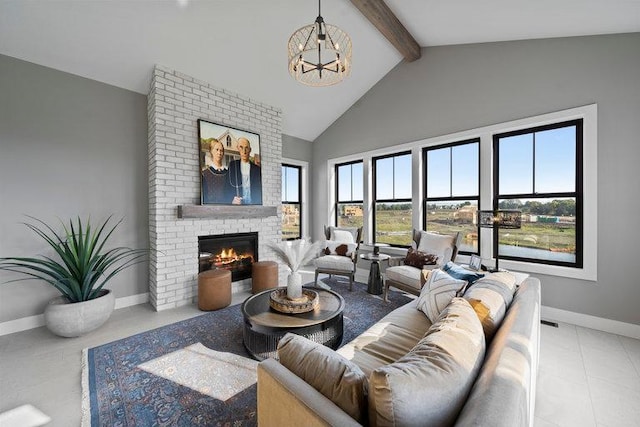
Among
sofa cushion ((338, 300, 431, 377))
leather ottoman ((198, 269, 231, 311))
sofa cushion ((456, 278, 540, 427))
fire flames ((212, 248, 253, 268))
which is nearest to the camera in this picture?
sofa cushion ((456, 278, 540, 427))

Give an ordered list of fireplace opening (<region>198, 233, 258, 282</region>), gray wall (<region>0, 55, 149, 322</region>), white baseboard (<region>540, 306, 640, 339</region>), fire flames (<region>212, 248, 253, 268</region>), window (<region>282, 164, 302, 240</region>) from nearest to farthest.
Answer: white baseboard (<region>540, 306, 640, 339</region>) < gray wall (<region>0, 55, 149, 322</region>) < fireplace opening (<region>198, 233, 258, 282</region>) < fire flames (<region>212, 248, 253, 268</region>) < window (<region>282, 164, 302, 240</region>)

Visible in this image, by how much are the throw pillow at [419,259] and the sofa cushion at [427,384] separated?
235cm

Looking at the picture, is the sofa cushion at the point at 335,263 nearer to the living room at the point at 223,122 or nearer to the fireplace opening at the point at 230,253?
the fireplace opening at the point at 230,253

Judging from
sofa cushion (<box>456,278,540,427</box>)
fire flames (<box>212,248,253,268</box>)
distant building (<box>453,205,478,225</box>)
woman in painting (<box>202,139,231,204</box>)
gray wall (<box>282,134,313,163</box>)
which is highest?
gray wall (<box>282,134,313,163</box>)

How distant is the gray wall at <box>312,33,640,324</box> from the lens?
2.46m

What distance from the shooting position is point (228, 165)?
3637 mm

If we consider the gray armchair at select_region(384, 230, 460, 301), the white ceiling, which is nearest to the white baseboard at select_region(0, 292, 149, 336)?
the white ceiling

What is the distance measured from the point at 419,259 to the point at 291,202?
3020mm

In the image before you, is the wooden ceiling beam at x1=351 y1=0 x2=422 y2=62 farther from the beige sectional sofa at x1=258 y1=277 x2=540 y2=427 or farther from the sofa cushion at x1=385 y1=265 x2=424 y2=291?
the beige sectional sofa at x1=258 y1=277 x2=540 y2=427

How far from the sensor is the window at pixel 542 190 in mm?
2838

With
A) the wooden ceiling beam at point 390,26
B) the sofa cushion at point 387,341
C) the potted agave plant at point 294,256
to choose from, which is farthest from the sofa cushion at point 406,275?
the wooden ceiling beam at point 390,26

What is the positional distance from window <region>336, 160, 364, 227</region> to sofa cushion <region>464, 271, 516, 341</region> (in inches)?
129

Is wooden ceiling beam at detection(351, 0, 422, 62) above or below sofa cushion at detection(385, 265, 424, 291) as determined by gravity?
above

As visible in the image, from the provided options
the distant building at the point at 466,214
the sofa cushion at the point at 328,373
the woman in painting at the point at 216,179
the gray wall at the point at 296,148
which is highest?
the gray wall at the point at 296,148
